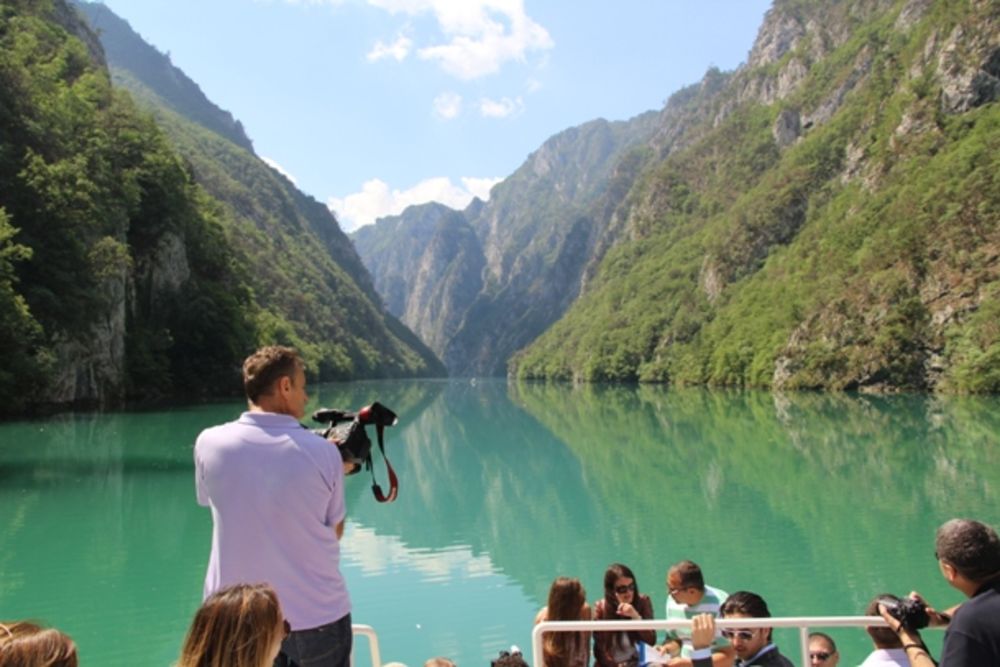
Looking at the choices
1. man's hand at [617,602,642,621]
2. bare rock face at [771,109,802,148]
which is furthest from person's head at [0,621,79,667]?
bare rock face at [771,109,802,148]

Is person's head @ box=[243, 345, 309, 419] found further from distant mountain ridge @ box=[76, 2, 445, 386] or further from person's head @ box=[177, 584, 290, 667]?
distant mountain ridge @ box=[76, 2, 445, 386]

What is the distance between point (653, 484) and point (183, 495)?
11.3m

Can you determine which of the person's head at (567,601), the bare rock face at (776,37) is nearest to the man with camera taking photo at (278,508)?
the person's head at (567,601)

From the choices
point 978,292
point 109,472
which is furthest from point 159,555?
point 978,292

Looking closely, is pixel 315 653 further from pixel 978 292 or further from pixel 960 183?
pixel 960 183

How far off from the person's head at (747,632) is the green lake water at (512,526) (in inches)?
183

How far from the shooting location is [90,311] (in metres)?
40.2

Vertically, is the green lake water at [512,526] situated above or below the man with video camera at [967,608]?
below

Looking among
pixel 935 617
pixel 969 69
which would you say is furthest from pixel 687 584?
pixel 969 69

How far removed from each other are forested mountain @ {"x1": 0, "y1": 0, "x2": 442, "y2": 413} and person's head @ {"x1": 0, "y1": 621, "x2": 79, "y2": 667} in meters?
33.6

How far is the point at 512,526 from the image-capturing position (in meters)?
15.5

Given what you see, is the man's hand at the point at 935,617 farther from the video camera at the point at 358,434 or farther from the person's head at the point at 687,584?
the video camera at the point at 358,434

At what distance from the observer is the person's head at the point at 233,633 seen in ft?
7.11

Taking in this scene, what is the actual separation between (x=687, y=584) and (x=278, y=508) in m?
Result: 2.73
